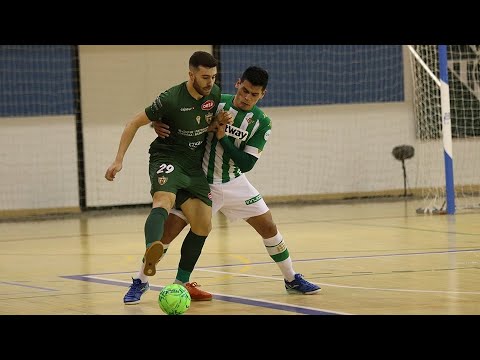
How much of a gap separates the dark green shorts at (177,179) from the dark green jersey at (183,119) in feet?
0.20

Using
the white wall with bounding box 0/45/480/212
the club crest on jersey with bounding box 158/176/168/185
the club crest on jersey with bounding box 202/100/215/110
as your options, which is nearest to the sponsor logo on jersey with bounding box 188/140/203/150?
the club crest on jersey with bounding box 202/100/215/110

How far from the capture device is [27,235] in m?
14.2

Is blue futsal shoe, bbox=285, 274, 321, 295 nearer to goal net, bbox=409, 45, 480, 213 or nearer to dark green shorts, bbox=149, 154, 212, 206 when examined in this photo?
dark green shorts, bbox=149, 154, 212, 206

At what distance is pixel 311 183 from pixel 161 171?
12.3 metres

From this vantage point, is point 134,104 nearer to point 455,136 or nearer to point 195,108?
point 455,136

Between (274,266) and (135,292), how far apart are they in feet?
8.11

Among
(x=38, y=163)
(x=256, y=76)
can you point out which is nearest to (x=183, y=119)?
(x=256, y=76)

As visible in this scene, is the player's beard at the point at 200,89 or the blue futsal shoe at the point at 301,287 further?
the blue futsal shoe at the point at 301,287

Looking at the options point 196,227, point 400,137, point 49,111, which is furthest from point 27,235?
point 400,137

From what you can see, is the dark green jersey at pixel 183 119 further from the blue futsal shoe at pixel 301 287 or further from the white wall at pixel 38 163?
the white wall at pixel 38 163

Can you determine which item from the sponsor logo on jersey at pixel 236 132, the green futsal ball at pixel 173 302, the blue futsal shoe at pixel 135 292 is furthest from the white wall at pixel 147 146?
the green futsal ball at pixel 173 302

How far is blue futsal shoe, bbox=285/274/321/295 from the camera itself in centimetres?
747

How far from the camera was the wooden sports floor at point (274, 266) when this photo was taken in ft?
22.6
